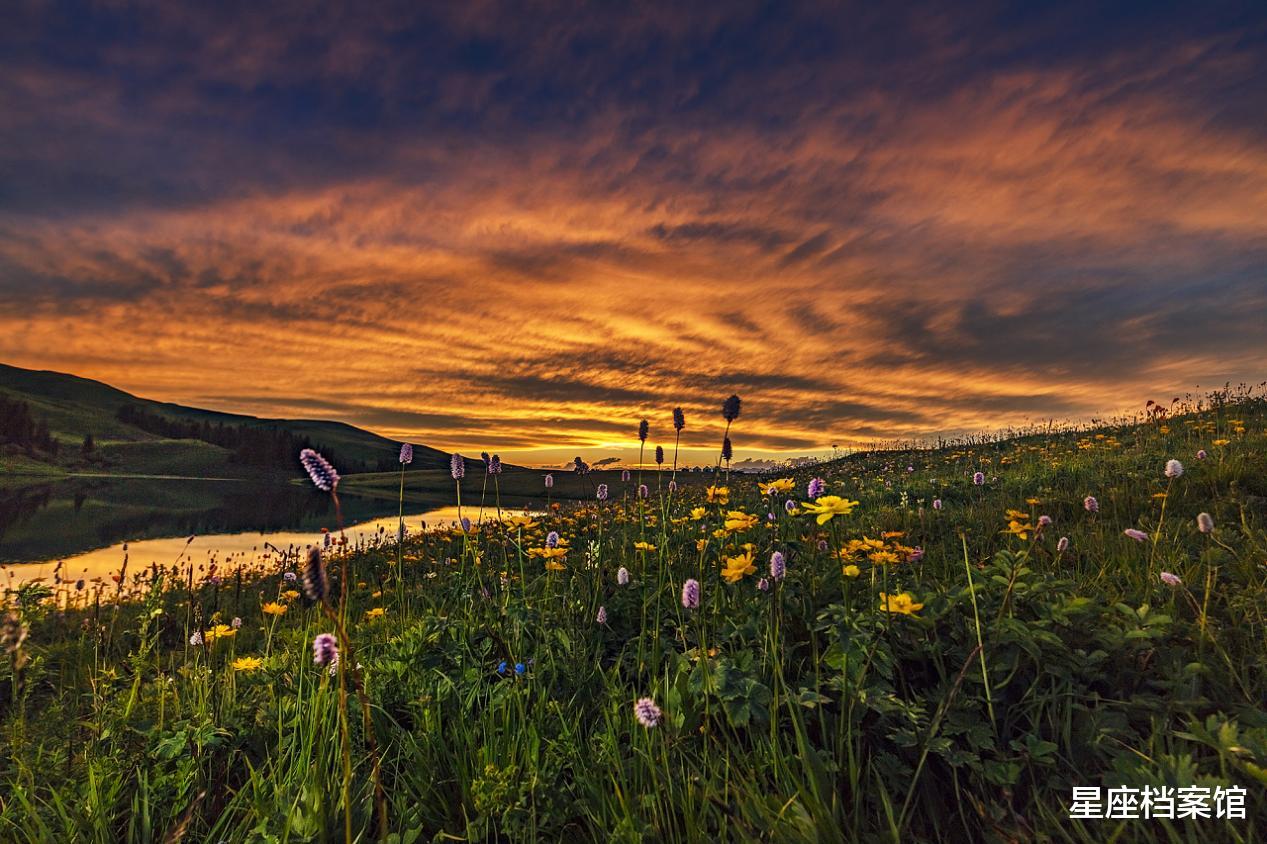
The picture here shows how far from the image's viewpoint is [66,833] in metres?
2.48

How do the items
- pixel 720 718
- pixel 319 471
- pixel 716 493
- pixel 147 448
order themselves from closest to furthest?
pixel 319 471 < pixel 720 718 < pixel 716 493 < pixel 147 448

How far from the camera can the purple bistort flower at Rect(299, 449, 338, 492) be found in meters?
1.70

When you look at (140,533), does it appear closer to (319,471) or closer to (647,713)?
(319,471)

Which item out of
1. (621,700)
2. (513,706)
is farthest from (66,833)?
(621,700)

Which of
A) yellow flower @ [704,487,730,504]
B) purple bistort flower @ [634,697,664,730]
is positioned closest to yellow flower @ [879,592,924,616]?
purple bistort flower @ [634,697,664,730]

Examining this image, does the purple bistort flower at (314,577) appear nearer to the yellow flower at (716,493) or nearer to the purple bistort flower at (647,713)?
the purple bistort flower at (647,713)

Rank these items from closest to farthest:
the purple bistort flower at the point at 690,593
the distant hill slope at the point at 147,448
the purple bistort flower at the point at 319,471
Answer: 1. the purple bistort flower at the point at 319,471
2. the purple bistort flower at the point at 690,593
3. the distant hill slope at the point at 147,448

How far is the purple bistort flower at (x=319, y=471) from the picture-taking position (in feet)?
5.58

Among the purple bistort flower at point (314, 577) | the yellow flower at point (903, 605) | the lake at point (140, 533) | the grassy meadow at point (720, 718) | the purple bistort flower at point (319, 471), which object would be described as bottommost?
the lake at point (140, 533)

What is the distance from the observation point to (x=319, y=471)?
174cm

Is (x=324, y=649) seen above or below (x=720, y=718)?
above

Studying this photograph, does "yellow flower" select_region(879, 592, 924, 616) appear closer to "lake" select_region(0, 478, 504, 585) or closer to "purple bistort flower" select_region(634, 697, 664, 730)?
"purple bistort flower" select_region(634, 697, 664, 730)

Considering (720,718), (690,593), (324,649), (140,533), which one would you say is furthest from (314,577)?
(140,533)

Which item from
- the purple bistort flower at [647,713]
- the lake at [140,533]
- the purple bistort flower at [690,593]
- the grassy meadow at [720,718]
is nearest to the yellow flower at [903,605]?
the grassy meadow at [720,718]
